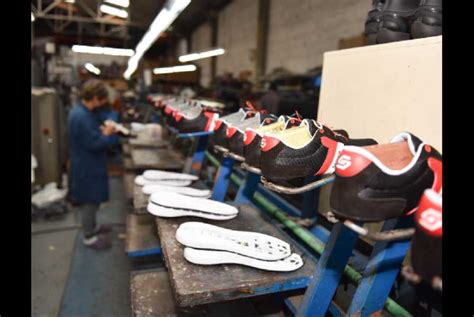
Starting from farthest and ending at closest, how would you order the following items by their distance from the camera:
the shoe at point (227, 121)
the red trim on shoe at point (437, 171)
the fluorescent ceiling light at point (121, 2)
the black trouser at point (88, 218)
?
the fluorescent ceiling light at point (121, 2), the black trouser at point (88, 218), the shoe at point (227, 121), the red trim on shoe at point (437, 171)

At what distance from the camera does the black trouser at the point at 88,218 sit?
3449 mm

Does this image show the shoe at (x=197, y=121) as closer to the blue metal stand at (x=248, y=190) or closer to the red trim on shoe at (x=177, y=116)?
the red trim on shoe at (x=177, y=116)

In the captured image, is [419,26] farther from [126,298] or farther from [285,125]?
[126,298]

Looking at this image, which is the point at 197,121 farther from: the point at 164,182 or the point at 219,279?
the point at 219,279

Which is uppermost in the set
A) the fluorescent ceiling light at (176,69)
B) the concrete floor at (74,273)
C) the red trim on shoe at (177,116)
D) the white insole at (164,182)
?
the fluorescent ceiling light at (176,69)

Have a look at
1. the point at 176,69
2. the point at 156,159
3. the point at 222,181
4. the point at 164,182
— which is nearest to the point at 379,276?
the point at 222,181

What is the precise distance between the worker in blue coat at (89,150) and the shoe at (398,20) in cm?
249

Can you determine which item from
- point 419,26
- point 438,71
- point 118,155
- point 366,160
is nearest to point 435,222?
point 366,160

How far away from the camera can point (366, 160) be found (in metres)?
0.75

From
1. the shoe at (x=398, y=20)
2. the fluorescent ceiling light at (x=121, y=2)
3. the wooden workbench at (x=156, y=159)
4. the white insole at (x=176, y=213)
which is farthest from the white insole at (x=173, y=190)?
the fluorescent ceiling light at (x=121, y=2)

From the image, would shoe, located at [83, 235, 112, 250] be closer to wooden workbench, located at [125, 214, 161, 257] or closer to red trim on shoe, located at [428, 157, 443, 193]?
wooden workbench, located at [125, 214, 161, 257]

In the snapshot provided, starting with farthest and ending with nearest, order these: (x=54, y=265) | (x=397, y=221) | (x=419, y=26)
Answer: (x=54, y=265), (x=419, y=26), (x=397, y=221)

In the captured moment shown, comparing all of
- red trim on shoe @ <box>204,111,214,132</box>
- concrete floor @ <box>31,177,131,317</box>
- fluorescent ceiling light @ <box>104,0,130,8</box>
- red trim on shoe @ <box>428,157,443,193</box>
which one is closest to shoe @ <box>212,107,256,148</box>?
red trim on shoe @ <box>204,111,214,132</box>
